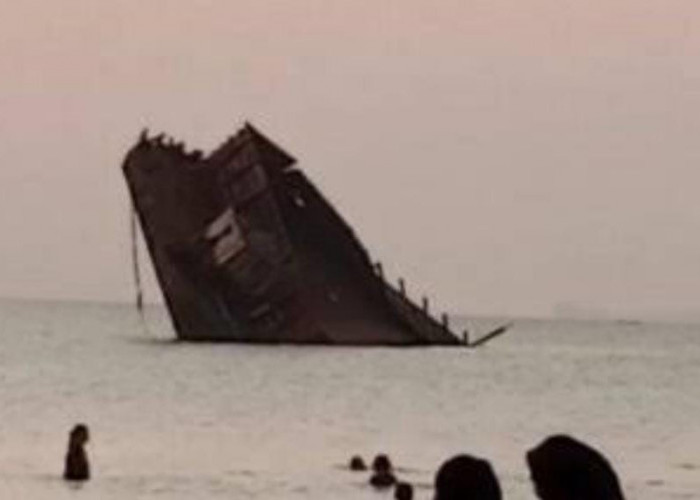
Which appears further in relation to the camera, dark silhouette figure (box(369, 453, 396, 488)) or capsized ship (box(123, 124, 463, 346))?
capsized ship (box(123, 124, 463, 346))

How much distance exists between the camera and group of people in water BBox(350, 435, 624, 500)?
16.8ft

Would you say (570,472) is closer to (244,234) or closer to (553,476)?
(553,476)

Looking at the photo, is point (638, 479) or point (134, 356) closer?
point (638, 479)

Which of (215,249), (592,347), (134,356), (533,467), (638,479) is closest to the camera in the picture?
(533,467)

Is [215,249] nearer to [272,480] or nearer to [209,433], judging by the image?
[209,433]

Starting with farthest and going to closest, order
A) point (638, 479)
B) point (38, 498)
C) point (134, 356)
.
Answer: point (134, 356) → point (638, 479) → point (38, 498)

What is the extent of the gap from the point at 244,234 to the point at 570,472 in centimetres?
7119

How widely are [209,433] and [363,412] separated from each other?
14.2 m

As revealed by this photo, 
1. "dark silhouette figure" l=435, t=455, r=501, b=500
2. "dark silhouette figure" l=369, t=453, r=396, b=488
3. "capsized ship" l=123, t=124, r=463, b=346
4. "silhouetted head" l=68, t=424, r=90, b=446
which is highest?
"capsized ship" l=123, t=124, r=463, b=346

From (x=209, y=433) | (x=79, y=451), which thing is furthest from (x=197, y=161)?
(x=79, y=451)

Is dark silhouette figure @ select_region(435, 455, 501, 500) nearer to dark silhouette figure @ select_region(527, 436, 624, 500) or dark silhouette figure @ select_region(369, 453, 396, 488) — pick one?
dark silhouette figure @ select_region(527, 436, 624, 500)

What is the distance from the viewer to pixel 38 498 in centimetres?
2925

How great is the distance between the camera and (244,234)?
250 feet

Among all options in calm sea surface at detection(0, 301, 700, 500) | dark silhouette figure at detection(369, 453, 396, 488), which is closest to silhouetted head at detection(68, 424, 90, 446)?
calm sea surface at detection(0, 301, 700, 500)
